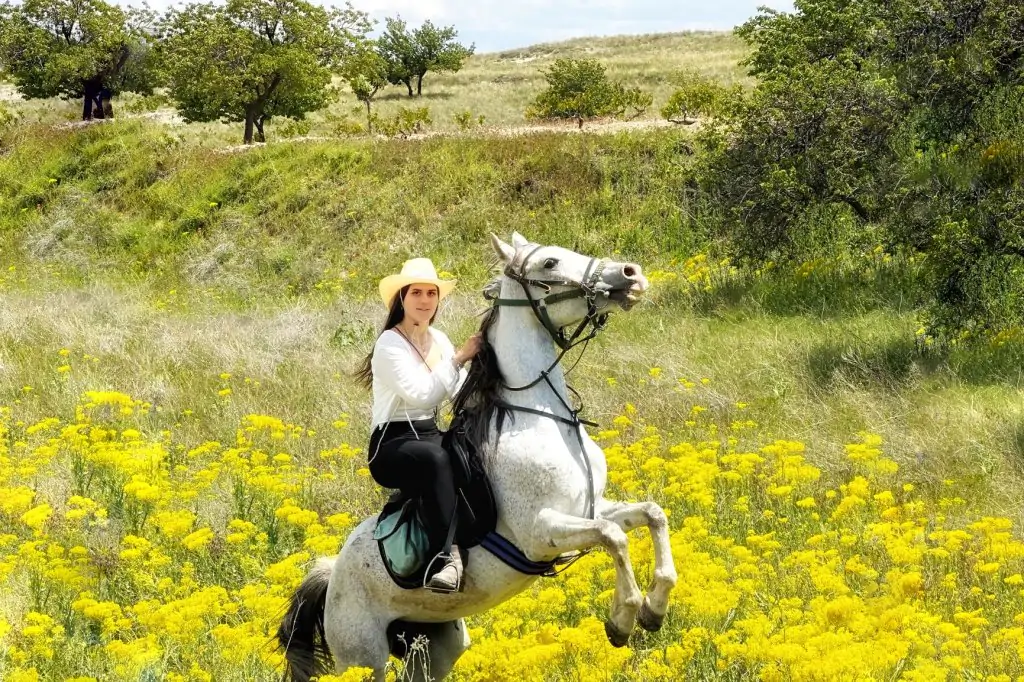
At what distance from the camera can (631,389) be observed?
11.1 m

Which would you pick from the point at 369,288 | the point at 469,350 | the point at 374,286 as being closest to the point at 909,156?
the point at 374,286

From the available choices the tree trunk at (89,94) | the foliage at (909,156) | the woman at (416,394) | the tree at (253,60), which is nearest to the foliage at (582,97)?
the tree at (253,60)

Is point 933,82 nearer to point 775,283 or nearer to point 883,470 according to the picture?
point 775,283

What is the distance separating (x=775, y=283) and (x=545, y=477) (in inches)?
452

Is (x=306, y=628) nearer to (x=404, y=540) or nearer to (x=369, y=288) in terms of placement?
(x=404, y=540)

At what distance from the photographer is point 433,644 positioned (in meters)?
5.20

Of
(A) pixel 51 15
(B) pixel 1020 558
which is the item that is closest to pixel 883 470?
(B) pixel 1020 558

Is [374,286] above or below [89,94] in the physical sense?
below

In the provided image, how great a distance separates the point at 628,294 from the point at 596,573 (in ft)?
9.00

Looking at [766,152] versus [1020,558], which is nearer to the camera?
[1020,558]

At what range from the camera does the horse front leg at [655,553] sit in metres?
4.31

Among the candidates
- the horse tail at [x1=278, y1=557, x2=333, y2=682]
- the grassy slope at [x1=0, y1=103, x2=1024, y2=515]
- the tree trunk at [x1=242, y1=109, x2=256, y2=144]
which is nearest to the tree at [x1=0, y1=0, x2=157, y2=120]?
the grassy slope at [x1=0, y1=103, x2=1024, y2=515]

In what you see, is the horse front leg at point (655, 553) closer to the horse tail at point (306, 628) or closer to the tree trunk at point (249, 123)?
the horse tail at point (306, 628)

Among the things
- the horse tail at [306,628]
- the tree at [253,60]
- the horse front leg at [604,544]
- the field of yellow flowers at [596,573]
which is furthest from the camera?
the tree at [253,60]
